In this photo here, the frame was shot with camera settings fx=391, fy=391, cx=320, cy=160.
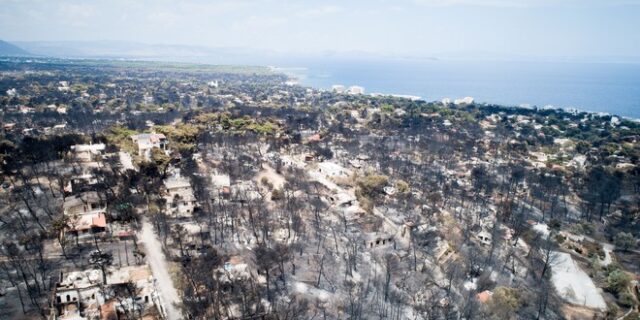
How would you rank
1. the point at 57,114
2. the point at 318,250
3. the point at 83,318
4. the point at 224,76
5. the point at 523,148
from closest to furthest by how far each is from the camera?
the point at 83,318 → the point at 318,250 → the point at 523,148 → the point at 57,114 → the point at 224,76

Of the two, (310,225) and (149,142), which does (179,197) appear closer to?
(310,225)

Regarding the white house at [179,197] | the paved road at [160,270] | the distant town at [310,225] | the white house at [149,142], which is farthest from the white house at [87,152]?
the paved road at [160,270]

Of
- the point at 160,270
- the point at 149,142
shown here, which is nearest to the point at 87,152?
the point at 149,142

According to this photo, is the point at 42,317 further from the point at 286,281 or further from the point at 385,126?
the point at 385,126

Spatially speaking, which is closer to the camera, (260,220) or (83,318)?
(83,318)

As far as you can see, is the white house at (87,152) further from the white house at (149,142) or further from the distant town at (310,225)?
the white house at (149,142)

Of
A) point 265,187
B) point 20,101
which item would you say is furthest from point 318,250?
point 20,101
